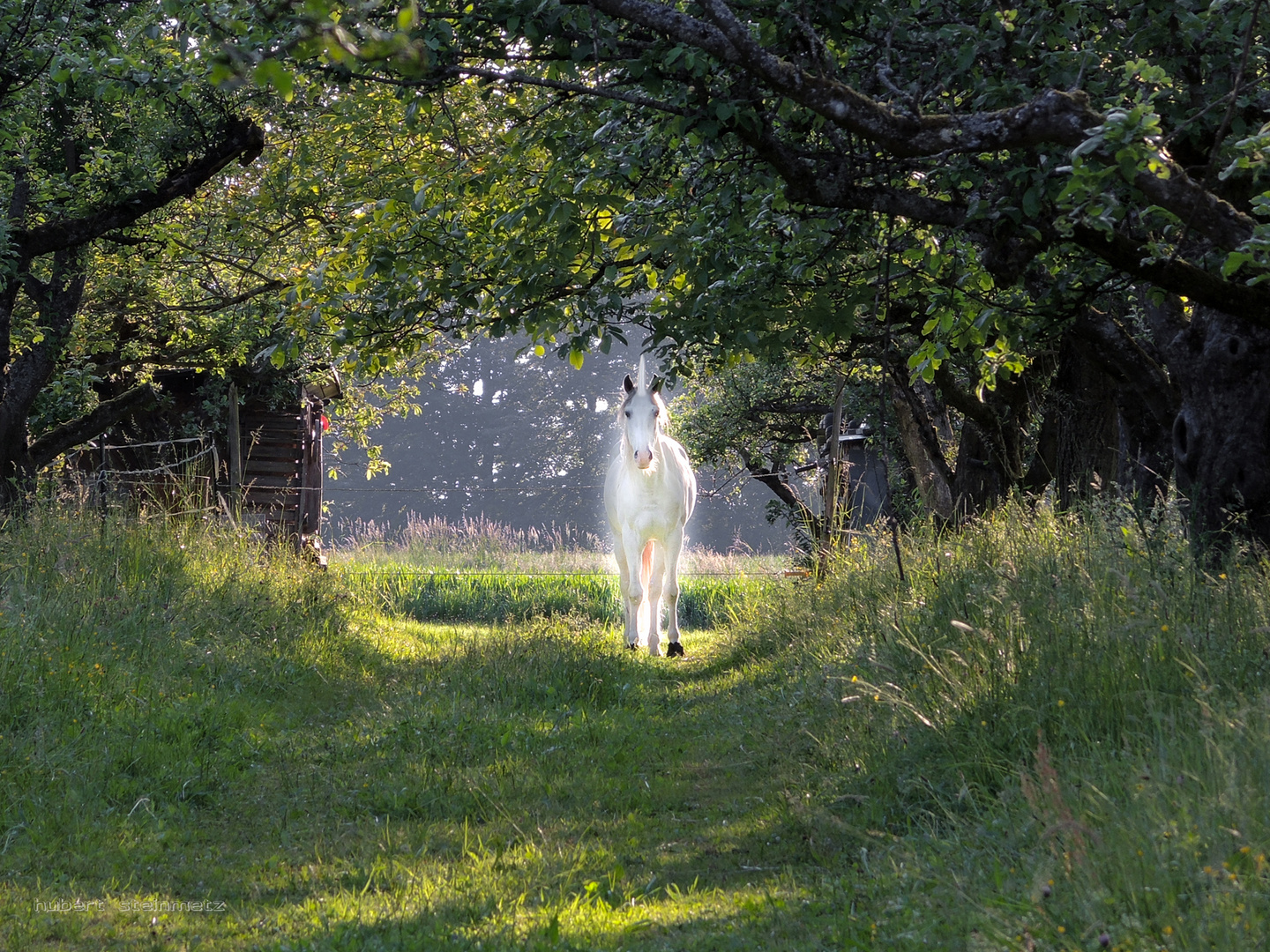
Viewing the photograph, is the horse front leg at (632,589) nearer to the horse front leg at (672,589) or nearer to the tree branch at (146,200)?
the horse front leg at (672,589)

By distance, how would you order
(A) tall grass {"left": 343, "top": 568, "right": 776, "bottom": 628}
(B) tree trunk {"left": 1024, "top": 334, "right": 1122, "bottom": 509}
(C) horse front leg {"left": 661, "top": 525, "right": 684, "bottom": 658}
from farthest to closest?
(A) tall grass {"left": 343, "top": 568, "right": 776, "bottom": 628}, (C) horse front leg {"left": 661, "top": 525, "right": 684, "bottom": 658}, (B) tree trunk {"left": 1024, "top": 334, "right": 1122, "bottom": 509}

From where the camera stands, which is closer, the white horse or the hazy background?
the white horse

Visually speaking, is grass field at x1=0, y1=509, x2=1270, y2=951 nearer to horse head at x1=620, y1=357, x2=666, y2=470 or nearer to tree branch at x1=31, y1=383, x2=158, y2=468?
horse head at x1=620, y1=357, x2=666, y2=470

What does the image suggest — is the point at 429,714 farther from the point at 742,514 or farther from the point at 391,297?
the point at 742,514

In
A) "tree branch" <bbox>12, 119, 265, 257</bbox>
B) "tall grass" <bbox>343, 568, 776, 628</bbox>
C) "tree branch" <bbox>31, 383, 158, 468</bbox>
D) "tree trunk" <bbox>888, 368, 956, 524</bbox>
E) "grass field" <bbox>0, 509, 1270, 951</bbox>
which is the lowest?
"tall grass" <bbox>343, 568, 776, 628</bbox>

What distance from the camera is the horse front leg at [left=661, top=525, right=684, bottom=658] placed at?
12203mm

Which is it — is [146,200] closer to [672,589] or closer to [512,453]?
[672,589]

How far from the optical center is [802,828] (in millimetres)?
4812

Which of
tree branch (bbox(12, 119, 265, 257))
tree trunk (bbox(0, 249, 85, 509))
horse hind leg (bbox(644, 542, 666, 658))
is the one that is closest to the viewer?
tree branch (bbox(12, 119, 265, 257))

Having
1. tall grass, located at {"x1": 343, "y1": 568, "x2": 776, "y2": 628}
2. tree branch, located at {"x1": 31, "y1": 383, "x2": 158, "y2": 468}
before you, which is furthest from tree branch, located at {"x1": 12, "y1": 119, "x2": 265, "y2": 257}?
tall grass, located at {"x1": 343, "y1": 568, "x2": 776, "y2": 628}

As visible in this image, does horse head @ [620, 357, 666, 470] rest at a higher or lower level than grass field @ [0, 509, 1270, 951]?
higher

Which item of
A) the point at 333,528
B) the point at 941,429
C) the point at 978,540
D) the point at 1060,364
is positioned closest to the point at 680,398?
the point at 941,429

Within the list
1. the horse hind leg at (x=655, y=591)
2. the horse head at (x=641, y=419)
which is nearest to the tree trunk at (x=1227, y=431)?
the horse head at (x=641, y=419)

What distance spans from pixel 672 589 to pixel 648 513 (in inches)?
35.8
